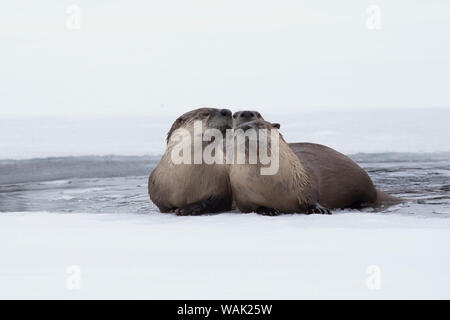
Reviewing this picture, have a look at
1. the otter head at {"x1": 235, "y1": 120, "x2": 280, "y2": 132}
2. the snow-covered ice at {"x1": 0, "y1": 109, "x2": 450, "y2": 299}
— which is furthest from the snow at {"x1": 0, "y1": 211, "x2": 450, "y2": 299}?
the otter head at {"x1": 235, "y1": 120, "x2": 280, "y2": 132}

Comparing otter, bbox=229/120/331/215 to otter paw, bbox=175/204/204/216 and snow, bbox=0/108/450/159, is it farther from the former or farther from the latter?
snow, bbox=0/108/450/159

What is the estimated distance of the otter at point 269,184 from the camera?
3711 mm

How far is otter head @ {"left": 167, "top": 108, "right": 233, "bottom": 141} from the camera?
12.5 feet

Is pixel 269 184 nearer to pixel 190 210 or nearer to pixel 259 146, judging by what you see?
pixel 259 146

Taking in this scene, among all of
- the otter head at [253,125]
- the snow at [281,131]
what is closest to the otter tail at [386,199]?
the otter head at [253,125]

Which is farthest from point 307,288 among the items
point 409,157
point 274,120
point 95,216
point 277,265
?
point 274,120

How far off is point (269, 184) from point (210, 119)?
0.47 meters

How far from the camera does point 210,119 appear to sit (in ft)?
12.6

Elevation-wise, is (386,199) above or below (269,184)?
below

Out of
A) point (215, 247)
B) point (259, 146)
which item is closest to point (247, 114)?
point (259, 146)

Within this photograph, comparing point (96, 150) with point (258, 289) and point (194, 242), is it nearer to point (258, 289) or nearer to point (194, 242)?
point (194, 242)

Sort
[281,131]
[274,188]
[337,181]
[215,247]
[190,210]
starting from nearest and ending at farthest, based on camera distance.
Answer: [215,247]
[274,188]
[190,210]
[337,181]
[281,131]

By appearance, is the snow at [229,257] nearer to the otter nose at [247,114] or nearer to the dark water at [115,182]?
the otter nose at [247,114]

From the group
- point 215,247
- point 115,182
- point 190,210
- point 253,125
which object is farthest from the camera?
point 115,182
